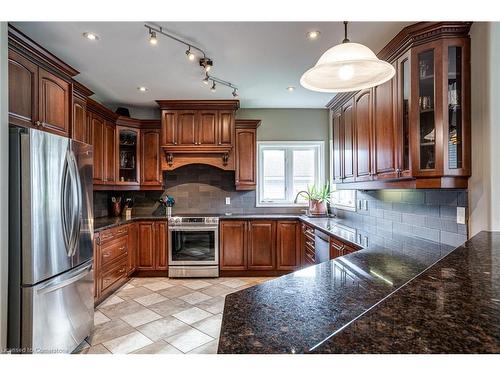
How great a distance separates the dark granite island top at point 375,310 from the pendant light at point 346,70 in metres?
0.98

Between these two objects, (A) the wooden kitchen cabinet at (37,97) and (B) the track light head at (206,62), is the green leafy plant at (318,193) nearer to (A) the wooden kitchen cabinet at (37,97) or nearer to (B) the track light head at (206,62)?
(B) the track light head at (206,62)

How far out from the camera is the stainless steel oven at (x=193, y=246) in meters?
4.09

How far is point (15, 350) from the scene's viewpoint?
1.79 m

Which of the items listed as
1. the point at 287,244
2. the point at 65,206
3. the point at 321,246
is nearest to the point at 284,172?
the point at 287,244

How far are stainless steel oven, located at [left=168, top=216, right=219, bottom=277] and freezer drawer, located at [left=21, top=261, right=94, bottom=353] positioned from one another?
5.53ft

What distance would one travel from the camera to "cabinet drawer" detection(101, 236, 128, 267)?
128 inches

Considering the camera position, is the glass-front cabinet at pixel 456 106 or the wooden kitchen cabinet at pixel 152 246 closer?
the glass-front cabinet at pixel 456 106

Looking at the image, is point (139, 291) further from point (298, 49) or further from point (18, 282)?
point (298, 49)

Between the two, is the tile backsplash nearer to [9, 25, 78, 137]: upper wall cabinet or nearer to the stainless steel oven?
the stainless steel oven

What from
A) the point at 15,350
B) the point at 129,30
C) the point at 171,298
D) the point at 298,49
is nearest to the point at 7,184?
the point at 15,350

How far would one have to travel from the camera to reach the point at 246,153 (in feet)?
14.4

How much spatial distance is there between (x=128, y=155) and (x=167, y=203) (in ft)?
3.14

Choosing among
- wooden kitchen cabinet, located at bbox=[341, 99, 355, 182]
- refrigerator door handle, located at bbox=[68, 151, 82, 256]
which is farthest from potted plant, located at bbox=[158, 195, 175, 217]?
wooden kitchen cabinet, located at bbox=[341, 99, 355, 182]

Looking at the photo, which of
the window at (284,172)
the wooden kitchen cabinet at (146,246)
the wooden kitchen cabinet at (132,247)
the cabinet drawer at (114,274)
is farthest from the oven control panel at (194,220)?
the window at (284,172)
